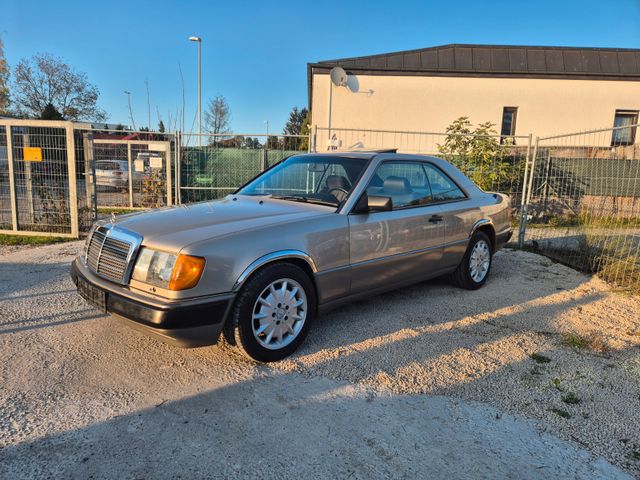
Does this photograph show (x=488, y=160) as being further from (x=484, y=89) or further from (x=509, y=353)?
(x=509, y=353)

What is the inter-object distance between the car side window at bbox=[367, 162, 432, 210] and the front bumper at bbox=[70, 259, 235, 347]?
72.0 inches

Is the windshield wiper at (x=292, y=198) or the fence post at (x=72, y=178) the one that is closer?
the windshield wiper at (x=292, y=198)

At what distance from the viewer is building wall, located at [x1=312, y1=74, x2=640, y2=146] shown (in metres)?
16.0

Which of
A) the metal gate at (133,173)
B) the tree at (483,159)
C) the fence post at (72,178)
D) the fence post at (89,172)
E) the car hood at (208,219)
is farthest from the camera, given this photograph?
the metal gate at (133,173)

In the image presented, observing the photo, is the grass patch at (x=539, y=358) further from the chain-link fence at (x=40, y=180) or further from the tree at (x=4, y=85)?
the tree at (x=4, y=85)

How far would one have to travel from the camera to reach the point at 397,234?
4.18m

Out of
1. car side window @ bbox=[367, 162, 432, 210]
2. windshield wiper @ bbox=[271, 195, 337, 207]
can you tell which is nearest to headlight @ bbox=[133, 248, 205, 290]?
windshield wiper @ bbox=[271, 195, 337, 207]

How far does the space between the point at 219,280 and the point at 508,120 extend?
1659 centimetres

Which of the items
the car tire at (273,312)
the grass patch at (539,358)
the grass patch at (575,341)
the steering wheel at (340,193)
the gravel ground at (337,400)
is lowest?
the gravel ground at (337,400)

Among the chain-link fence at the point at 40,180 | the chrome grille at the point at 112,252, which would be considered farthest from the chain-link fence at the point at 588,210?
the chain-link fence at the point at 40,180

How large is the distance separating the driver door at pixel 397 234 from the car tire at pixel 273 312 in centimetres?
58

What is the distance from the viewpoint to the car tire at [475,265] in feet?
17.2

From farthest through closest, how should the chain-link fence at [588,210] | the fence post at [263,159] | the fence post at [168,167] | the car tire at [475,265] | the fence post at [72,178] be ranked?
the fence post at [263,159] → the fence post at [168,167] → the fence post at [72,178] → the chain-link fence at [588,210] → the car tire at [475,265]

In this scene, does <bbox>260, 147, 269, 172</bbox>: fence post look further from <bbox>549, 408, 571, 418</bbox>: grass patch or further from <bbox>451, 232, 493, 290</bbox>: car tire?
<bbox>549, 408, 571, 418</bbox>: grass patch
